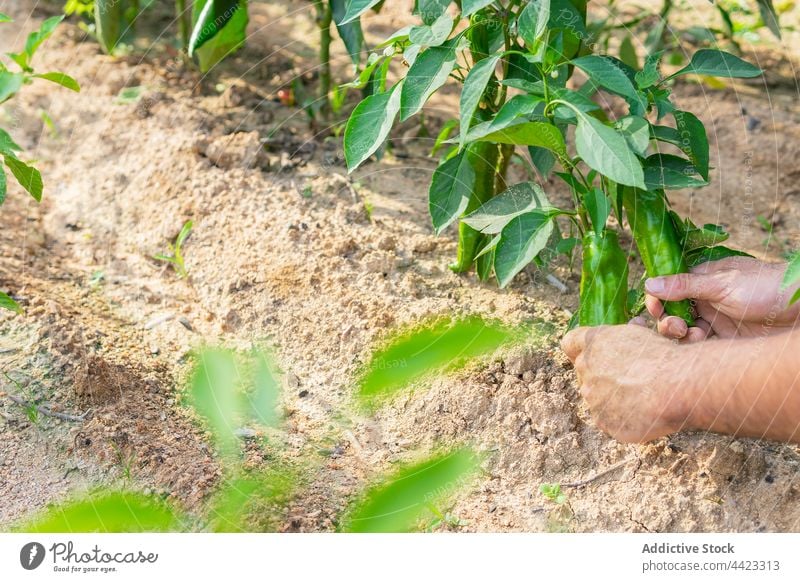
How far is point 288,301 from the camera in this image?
7.73 feet

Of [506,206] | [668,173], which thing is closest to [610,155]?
[668,173]

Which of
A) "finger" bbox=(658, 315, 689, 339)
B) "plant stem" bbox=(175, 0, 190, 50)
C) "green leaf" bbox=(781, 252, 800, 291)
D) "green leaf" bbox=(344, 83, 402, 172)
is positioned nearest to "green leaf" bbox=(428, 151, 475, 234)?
"green leaf" bbox=(344, 83, 402, 172)

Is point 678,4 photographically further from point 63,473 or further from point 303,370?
point 63,473

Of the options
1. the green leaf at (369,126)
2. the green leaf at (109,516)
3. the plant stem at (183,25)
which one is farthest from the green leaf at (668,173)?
the plant stem at (183,25)

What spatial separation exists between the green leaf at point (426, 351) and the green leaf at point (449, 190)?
10.7 inches

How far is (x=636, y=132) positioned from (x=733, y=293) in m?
0.44

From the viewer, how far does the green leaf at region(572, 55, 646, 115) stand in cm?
172

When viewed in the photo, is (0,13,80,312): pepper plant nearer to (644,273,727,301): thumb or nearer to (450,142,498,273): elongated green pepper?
(450,142,498,273): elongated green pepper

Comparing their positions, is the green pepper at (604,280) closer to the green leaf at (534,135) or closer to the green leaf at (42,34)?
the green leaf at (534,135)

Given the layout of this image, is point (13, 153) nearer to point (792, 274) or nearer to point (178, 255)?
point (178, 255)

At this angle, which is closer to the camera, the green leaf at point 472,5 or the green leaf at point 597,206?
the green leaf at point 472,5

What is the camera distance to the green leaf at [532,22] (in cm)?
173
